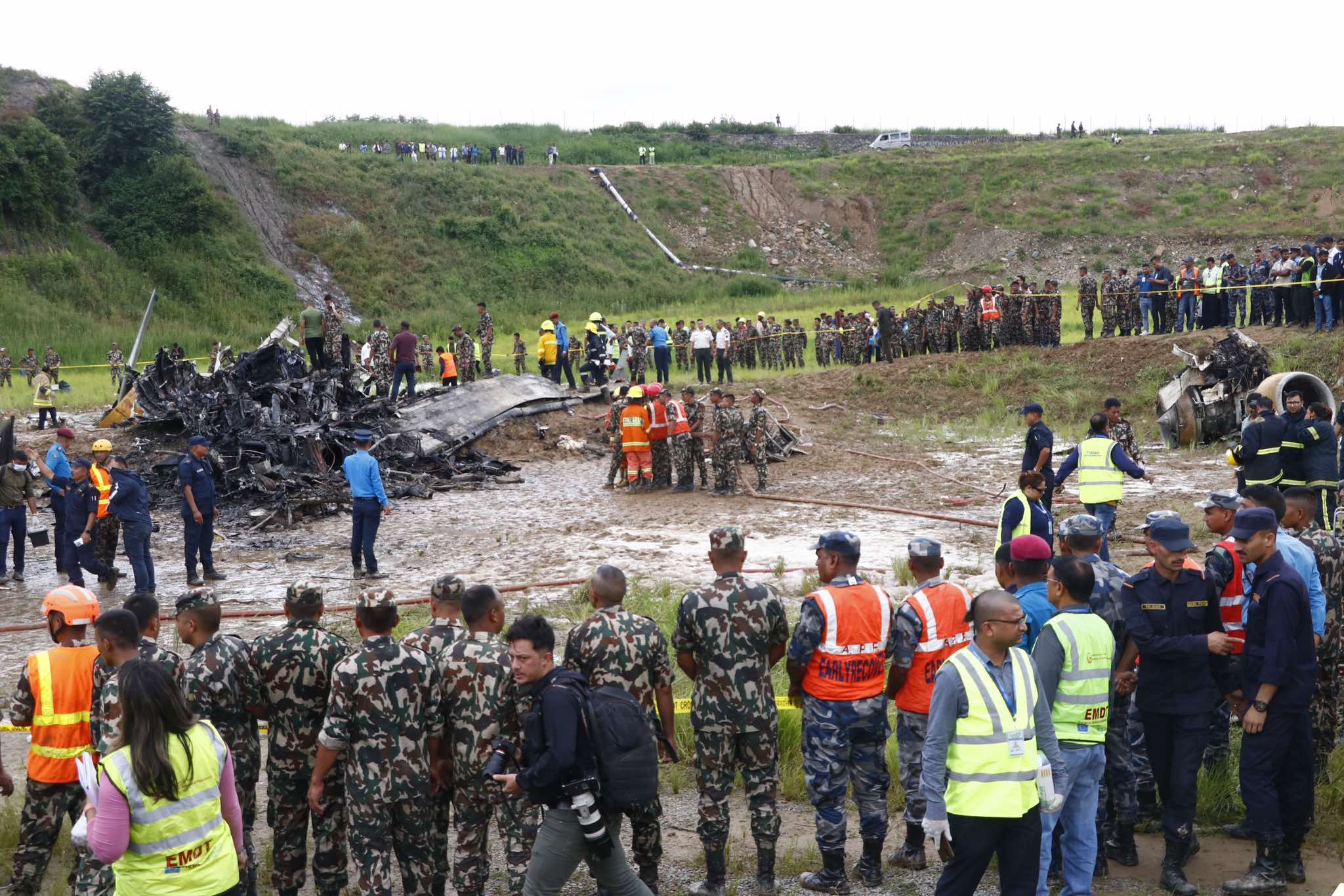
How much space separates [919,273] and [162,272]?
30.4 metres

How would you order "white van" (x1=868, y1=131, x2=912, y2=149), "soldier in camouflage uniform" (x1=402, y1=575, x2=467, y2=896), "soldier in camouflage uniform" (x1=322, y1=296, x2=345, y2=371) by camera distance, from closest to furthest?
"soldier in camouflage uniform" (x1=402, y1=575, x2=467, y2=896)
"soldier in camouflage uniform" (x1=322, y1=296, x2=345, y2=371)
"white van" (x1=868, y1=131, x2=912, y2=149)

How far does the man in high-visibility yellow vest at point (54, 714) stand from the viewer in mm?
5680

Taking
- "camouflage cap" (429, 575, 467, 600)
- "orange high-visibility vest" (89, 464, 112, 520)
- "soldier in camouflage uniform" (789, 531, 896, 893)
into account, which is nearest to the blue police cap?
"soldier in camouflage uniform" (789, 531, 896, 893)

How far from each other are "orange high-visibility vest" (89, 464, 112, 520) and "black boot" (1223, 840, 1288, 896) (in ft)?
36.6

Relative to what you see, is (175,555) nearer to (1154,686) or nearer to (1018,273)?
(1154,686)

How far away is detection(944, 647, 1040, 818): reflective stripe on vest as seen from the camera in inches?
184

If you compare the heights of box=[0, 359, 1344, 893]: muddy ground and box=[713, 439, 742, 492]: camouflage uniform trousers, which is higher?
box=[713, 439, 742, 492]: camouflage uniform trousers

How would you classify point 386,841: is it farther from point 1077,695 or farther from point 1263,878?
point 1263,878

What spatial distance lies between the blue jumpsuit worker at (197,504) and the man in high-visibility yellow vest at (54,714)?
6.88 m

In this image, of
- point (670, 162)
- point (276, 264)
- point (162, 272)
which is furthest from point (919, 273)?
point (162, 272)

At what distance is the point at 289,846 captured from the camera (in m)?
5.75

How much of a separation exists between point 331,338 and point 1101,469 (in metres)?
15.9

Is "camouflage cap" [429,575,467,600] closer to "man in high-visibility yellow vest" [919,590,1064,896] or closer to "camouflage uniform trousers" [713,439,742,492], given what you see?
"man in high-visibility yellow vest" [919,590,1064,896]

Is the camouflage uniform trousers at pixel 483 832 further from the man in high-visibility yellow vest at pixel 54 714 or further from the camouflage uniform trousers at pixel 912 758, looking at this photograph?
the camouflage uniform trousers at pixel 912 758
